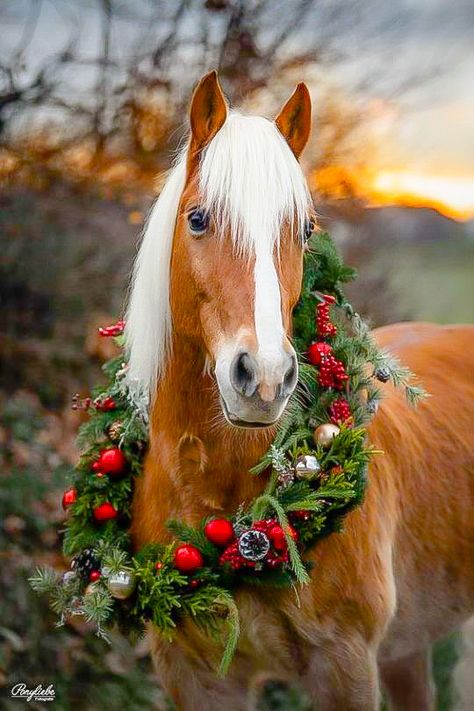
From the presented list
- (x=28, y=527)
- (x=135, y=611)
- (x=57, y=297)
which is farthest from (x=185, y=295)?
(x=57, y=297)

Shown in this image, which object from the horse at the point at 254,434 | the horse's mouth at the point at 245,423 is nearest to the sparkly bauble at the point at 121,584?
the horse at the point at 254,434

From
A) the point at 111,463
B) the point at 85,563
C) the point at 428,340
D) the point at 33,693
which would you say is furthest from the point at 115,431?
the point at 33,693

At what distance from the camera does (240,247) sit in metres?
1.65

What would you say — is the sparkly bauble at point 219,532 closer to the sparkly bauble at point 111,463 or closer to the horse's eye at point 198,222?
the sparkly bauble at point 111,463

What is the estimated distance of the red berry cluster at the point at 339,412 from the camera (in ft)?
6.54

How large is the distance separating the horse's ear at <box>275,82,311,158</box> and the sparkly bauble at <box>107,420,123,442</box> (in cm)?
80

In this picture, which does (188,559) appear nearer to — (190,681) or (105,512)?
(105,512)

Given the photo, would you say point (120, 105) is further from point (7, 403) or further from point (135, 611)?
point (135, 611)

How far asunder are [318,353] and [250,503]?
38cm

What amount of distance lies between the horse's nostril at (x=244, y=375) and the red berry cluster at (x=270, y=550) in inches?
17.4

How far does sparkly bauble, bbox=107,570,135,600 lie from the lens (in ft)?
6.40

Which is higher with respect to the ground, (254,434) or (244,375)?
(244,375)

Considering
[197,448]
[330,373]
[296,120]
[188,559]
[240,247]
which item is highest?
[296,120]

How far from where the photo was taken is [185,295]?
1768mm
